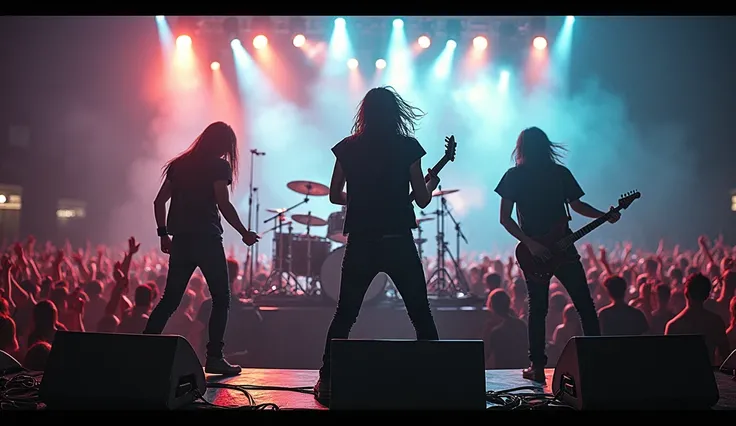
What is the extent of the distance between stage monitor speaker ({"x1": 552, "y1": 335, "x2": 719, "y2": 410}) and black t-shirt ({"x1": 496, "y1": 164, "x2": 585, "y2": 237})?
3.67 ft

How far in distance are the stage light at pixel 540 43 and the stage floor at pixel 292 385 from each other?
10894 mm

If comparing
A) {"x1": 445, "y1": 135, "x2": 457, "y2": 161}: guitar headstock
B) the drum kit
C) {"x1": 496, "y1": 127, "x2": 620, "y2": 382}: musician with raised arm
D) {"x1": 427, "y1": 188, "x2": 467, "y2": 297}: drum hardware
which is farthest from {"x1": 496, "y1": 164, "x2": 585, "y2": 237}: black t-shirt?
the drum kit

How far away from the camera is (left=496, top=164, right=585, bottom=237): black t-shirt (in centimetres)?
383

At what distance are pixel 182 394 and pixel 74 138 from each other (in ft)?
46.9

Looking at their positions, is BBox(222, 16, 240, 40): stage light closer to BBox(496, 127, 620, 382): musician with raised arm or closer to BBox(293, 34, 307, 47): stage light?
BBox(293, 34, 307, 47): stage light

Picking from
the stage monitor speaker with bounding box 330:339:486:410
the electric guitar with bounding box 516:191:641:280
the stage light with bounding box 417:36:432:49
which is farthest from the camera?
the stage light with bounding box 417:36:432:49

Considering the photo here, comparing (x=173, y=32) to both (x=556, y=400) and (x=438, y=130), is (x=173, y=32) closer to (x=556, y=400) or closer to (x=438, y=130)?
(x=438, y=130)

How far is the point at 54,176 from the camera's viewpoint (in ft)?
48.9

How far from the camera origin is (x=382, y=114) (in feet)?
10.5

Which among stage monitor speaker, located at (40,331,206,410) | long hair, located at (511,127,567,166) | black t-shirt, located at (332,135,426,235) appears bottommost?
stage monitor speaker, located at (40,331,206,410)

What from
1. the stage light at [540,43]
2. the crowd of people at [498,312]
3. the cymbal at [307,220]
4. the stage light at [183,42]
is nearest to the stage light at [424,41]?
the stage light at [540,43]

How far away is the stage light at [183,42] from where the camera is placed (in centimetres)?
1358

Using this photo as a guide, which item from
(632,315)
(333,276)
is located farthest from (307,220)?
(632,315)

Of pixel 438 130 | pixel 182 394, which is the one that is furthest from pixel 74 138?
pixel 182 394
